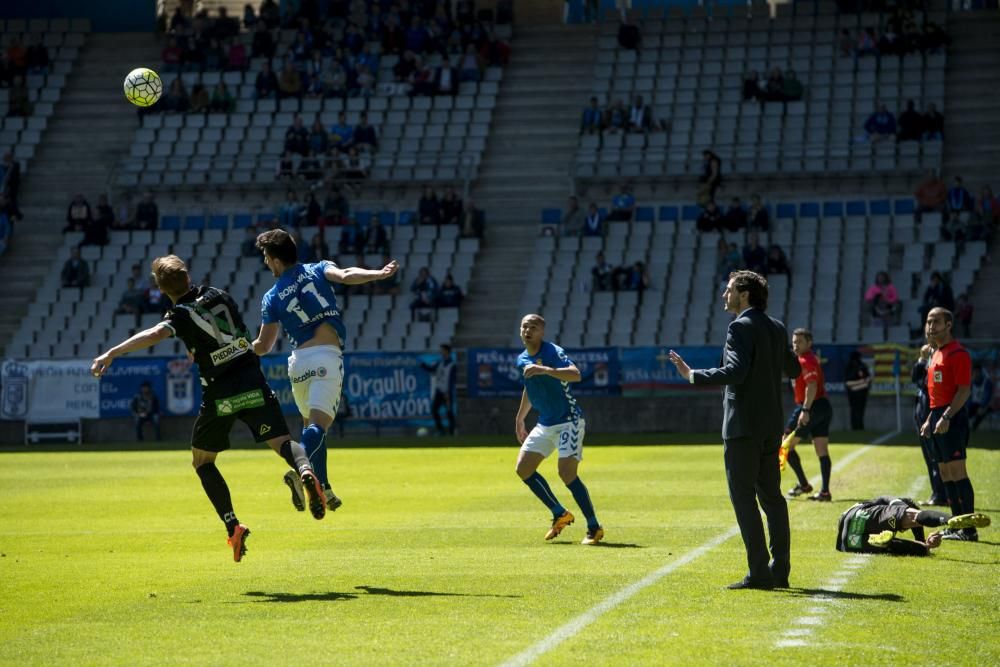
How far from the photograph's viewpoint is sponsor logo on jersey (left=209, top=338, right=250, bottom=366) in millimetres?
10711

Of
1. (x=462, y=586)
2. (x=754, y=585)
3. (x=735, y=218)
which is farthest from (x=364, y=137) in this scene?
(x=754, y=585)

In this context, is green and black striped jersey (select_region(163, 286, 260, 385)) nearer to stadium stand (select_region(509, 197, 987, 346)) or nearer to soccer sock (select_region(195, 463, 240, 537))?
soccer sock (select_region(195, 463, 240, 537))

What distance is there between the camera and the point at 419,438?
31672 mm

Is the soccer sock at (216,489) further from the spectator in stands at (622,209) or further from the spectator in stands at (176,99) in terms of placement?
the spectator in stands at (176,99)

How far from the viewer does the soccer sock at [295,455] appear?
1038 cm

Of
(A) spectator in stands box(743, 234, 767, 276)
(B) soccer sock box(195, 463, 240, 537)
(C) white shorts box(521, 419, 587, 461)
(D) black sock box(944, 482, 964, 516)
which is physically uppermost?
(A) spectator in stands box(743, 234, 767, 276)

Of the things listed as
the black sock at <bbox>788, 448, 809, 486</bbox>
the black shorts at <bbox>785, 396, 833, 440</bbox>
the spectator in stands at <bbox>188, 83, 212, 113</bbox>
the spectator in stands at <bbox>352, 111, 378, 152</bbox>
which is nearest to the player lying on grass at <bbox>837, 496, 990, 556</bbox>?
the black sock at <bbox>788, 448, 809, 486</bbox>

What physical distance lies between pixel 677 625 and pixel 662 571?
7.89ft

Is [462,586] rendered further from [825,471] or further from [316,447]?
[825,471]

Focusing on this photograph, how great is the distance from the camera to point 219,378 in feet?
35.4

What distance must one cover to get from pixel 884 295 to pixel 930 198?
13.8ft

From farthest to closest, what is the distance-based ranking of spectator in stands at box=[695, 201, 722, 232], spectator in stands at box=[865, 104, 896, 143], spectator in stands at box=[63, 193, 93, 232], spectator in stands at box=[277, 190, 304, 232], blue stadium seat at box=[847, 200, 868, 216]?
spectator in stands at box=[63, 193, 93, 232]
spectator in stands at box=[277, 190, 304, 232]
spectator in stands at box=[865, 104, 896, 143]
blue stadium seat at box=[847, 200, 868, 216]
spectator in stands at box=[695, 201, 722, 232]

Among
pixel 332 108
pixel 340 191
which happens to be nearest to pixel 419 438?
pixel 340 191

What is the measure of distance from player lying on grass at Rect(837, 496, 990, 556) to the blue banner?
20.0m
